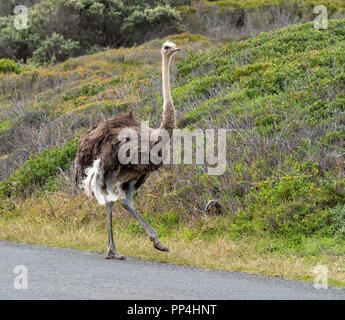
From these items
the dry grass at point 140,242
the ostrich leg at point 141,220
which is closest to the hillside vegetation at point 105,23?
the dry grass at point 140,242

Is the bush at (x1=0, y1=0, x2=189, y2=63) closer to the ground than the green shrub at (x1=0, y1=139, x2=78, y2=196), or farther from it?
farther from it

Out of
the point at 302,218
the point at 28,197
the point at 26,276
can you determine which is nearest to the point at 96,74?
the point at 28,197

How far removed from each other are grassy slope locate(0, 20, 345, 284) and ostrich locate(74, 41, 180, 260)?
69 centimetres

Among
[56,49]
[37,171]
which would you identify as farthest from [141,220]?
[56,49]

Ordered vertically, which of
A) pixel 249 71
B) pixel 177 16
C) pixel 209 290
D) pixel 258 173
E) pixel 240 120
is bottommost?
pixel 209 290

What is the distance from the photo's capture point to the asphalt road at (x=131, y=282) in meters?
7.41

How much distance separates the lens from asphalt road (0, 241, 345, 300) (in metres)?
7.41

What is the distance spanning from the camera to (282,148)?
1298 cm

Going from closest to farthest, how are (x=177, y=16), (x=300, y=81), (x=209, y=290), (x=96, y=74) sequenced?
(x=209, y=290) → (x=300, y=81) → (x=96, y=74) → (x=177, y=16)

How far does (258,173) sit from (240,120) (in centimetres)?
242

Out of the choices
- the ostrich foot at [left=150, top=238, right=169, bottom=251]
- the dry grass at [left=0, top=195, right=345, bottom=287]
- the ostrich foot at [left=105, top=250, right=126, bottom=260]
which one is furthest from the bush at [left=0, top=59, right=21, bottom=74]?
the ostrich foot at [left=150, top=238, right=169, bottom=251]

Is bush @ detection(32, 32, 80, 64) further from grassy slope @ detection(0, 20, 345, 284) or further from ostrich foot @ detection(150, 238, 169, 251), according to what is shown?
ostrich foot @ detection(150, 238, 169, 251)

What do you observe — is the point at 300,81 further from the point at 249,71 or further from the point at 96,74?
the point at 96,74

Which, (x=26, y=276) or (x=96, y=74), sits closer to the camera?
(x=26, y=276)
